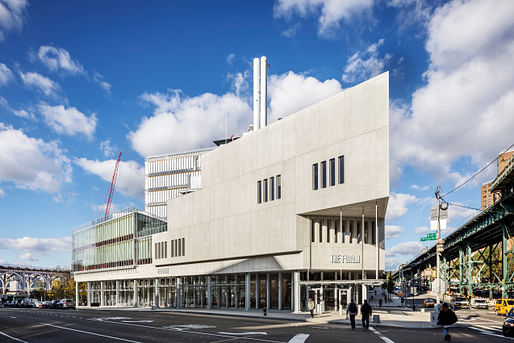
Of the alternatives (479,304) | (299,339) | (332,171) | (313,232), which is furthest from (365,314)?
(479,304)

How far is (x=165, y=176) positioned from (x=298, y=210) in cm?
8559

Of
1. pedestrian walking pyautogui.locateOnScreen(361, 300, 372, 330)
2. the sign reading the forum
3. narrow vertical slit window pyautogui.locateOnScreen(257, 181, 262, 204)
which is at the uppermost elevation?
narrow vertical slit window pyautogui.locateOnScreen(257, 181, 262, 204)

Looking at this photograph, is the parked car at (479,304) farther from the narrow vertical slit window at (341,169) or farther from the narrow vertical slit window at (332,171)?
the narrow vertical slit window at (341,169)

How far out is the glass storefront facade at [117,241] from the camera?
8400 cm

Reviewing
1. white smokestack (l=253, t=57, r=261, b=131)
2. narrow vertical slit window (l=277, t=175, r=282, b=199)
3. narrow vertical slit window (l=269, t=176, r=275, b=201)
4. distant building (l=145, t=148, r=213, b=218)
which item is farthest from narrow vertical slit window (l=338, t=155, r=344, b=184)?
distant building (l=145, t=148, r=213, b=218)

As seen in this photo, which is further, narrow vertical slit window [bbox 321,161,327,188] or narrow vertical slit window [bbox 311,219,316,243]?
narrow vertical slit window [bbox 311,219,316,243]

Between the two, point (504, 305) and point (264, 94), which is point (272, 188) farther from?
point (504, 305)

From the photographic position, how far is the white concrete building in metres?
42.8

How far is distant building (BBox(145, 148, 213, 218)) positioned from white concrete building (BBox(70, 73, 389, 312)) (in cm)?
5778

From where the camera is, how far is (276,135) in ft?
173

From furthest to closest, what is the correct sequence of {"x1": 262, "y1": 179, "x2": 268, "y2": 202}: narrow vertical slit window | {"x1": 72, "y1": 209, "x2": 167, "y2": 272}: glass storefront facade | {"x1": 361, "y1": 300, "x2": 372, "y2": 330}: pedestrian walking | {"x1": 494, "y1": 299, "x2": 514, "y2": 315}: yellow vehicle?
{"x1": 72, "y1": 209, "x2": 167, "y2": 272}: glass storefront facade
{"x1": 262, "y1": 179, "x2": 268, "y2": 202}: narrow vertical slit window
{"x1": 494, "y1": 299, "x2": 514, "y2": 315}: yellow vehicle
{"x1": 361, "y1": 300, "x2": 372, "y2": 330}: pedestrian walking

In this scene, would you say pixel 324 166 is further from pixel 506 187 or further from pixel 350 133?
pixel 506 187

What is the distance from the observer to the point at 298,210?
48281 mm

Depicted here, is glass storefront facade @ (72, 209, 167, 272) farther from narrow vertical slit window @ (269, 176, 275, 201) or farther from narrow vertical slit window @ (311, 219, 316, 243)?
narrow vertical slit window @ (311, 219, 316, 243)
